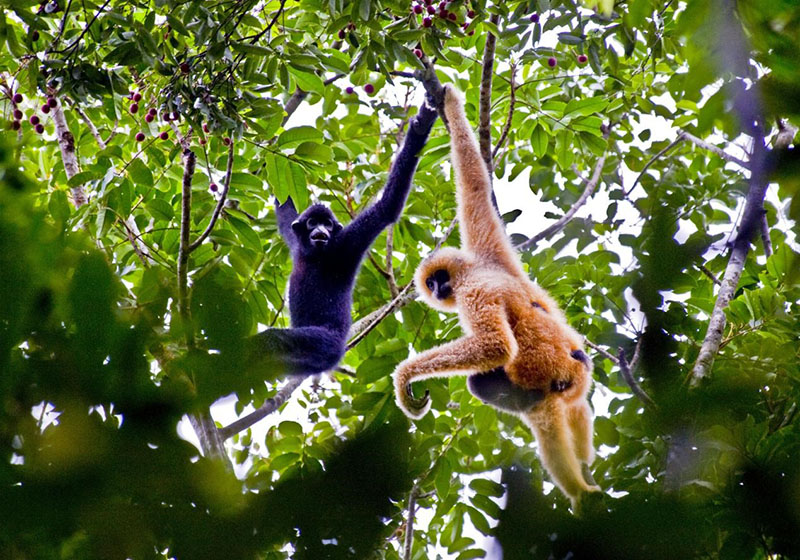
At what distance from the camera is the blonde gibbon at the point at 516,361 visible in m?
2.68

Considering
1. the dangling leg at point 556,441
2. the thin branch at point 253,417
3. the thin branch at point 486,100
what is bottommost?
the dangling leg at point 556,441

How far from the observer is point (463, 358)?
267cm

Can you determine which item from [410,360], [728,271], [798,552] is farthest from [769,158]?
[728,271]

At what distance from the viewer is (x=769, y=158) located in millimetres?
818

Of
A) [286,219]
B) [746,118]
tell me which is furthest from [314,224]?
[746,118]

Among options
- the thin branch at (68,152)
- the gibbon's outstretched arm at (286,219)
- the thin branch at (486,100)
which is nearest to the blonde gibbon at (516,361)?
the thin branch at (486,100)

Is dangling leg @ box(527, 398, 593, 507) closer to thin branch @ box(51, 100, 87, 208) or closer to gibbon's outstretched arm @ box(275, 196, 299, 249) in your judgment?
gibbon's outstretched arm @ box(275, 196, 299, 249)

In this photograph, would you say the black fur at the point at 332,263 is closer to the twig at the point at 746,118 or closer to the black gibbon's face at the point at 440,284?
the black gibbon's face at the point at 440,284

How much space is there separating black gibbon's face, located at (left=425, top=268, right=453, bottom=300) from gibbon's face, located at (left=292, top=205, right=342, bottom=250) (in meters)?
1.11

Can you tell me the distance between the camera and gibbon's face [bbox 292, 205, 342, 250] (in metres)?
4.17

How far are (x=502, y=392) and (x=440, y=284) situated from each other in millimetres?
564

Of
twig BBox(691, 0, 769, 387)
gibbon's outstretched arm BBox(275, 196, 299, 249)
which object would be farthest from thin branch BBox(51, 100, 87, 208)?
twig BBox(691, 0, 769, 387)

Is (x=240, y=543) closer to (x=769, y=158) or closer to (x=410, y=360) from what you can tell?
(x=769, y=158)

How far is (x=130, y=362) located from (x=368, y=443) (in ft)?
0.67
